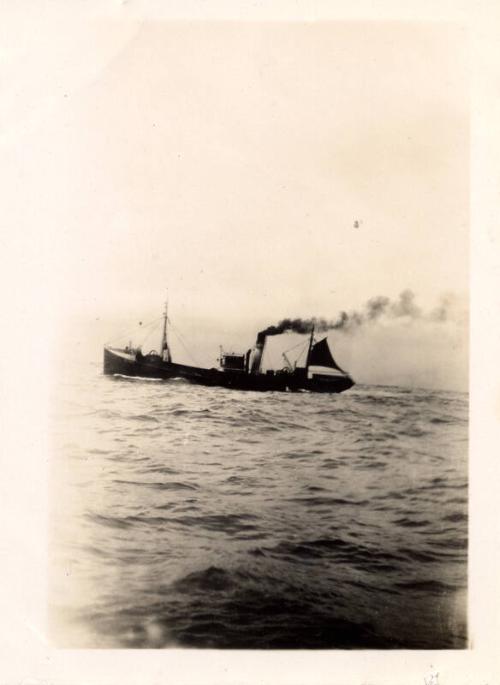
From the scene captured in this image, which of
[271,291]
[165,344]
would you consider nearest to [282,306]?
[271,291]

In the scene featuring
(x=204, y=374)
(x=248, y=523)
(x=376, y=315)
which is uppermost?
(x=376, y=315)

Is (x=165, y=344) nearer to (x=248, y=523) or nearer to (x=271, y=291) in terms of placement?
(x=271, y=291)

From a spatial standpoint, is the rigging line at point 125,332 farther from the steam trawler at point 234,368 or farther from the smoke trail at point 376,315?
the smoke trail at point 376,315

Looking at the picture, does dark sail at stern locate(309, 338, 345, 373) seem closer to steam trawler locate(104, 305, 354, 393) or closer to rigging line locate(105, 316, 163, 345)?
Result: steam trawler locate(104, 305, 354, 393)

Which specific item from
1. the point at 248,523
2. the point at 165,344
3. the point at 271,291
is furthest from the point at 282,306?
the point at 248,523

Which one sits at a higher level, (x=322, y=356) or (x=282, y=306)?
(x=282, y=306)

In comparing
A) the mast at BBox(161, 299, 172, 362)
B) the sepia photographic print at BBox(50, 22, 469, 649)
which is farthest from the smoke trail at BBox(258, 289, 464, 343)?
the mast at BBox(161, 299, 172, 362)

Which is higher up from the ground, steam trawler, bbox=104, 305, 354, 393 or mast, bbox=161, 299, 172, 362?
mast, bbox=161, 299, 172, 362
